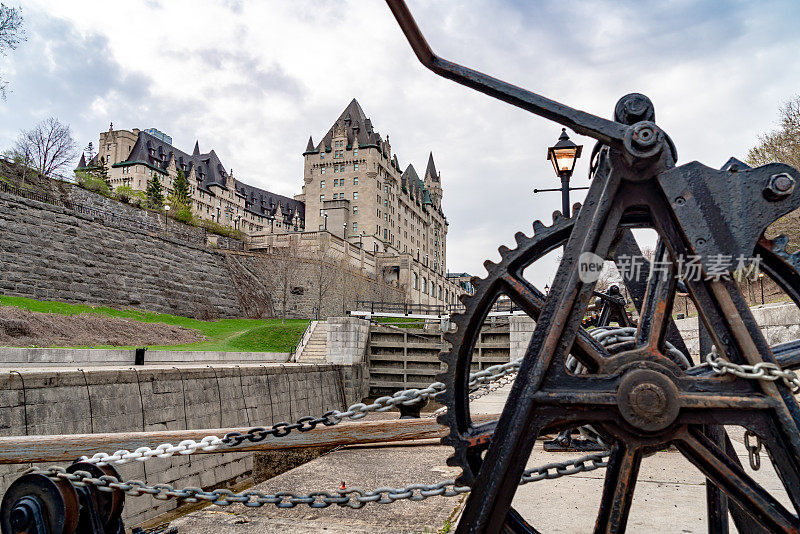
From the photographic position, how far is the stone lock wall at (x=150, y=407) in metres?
7.61

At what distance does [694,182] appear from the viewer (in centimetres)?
220

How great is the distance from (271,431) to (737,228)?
2.55 meters

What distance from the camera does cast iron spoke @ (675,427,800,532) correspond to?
2018 millimetres

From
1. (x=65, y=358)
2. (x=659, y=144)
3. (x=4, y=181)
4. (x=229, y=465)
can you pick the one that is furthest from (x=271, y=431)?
(x=4, y=181)

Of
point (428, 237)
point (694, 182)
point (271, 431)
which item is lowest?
point (271, 431)

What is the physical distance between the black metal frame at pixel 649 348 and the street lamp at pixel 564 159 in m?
5.54

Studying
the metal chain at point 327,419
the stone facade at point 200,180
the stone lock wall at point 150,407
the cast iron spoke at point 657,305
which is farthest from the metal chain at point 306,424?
the stone facade at point 200,180

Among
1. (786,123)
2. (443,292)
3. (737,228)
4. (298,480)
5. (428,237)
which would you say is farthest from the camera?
(428,237)

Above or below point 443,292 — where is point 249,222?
above

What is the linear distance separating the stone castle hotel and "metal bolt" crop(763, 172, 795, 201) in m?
56.5

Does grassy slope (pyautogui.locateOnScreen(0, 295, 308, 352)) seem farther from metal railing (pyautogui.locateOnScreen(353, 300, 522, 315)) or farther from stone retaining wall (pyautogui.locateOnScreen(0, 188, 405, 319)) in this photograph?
metal railing (pyautogui.locateOnScreen(353, 300, 522, 315))

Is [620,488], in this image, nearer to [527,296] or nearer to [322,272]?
[527,296]

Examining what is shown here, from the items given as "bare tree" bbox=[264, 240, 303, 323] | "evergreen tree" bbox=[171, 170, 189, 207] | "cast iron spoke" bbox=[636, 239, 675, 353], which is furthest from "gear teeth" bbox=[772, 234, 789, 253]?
"evergreen tree" bbox=[171, 170, 189, 207]

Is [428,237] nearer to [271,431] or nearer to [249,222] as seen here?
[249,222]
